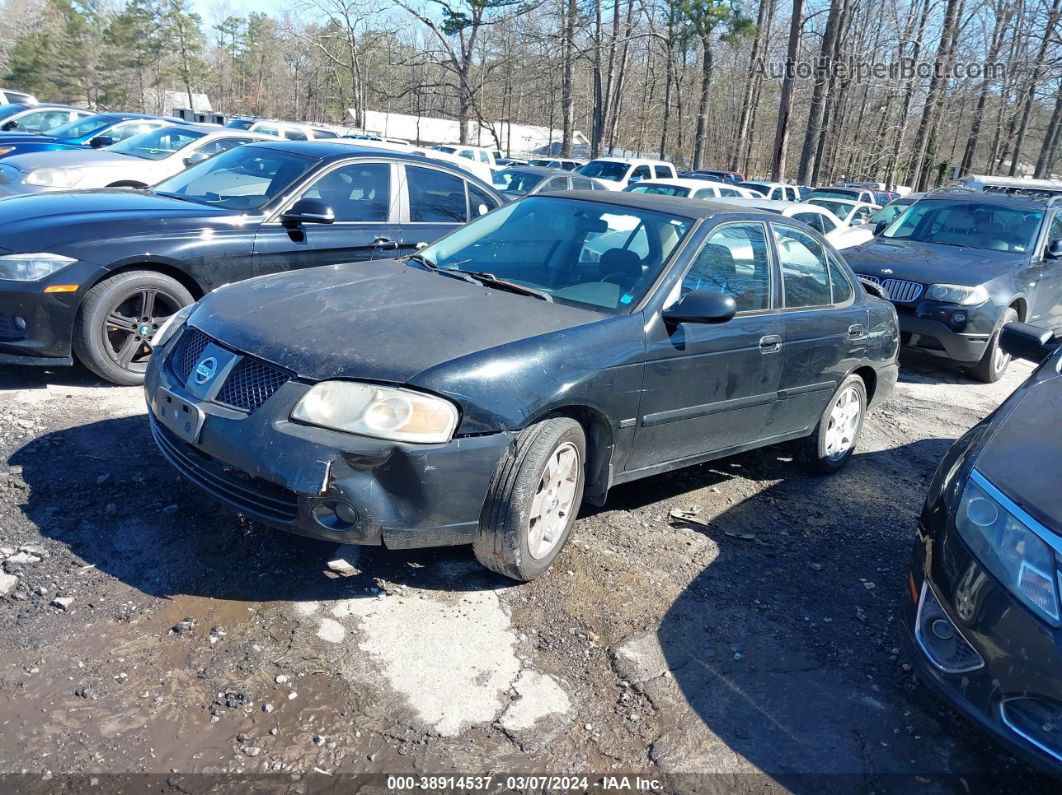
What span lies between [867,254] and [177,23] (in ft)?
206

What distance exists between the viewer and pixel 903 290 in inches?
322

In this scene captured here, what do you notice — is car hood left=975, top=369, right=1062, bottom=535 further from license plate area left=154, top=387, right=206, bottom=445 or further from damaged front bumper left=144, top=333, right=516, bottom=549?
license plate area left=154, top=387, right=206, bottom=445

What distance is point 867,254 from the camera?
894 centimetres

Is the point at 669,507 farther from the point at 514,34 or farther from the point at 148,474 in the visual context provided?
the point at 514,34

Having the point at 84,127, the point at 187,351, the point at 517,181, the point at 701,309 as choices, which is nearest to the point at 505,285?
the point at 701,309

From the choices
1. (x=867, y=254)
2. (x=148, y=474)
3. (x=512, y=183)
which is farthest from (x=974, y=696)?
(x=512, y=183)

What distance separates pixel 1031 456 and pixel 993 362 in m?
6.40

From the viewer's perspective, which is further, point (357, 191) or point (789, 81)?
point (789, 81)

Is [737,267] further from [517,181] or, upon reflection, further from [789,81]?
[789,81]

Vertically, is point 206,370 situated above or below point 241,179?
below

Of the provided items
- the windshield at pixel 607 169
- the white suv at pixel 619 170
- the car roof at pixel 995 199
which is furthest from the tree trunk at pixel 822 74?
the car roof at pixel 995 199

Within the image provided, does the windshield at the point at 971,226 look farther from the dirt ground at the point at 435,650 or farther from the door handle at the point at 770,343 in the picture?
the dirt ground at the point at 435,650

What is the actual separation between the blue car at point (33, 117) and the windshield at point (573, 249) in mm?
19267

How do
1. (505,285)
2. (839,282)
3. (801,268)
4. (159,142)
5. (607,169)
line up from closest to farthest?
(505,285)
(801,268)
(839,282)
(159,142)
(607,169)
